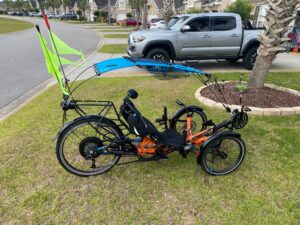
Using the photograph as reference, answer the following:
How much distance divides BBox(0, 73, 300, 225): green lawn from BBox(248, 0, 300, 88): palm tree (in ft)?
6.23

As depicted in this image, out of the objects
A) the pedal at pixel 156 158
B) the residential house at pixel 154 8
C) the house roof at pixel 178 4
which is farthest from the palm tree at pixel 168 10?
the residential house at pixel 154 8

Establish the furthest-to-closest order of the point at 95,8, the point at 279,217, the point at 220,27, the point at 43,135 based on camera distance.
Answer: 1. the point at 95,8
2. the point at 220,27
3. the point at 43,135
4. the point at 279,217

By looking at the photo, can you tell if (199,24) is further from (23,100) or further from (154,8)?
(154,8)

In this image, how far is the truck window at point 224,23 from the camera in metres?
9.19

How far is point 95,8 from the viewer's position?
7169cm

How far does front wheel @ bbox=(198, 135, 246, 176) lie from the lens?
334 cm

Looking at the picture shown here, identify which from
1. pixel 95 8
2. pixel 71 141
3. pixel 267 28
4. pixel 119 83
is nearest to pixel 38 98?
pixel 119 83

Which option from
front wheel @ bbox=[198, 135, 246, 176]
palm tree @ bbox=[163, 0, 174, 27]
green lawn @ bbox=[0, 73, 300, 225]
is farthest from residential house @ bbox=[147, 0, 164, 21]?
front wheel @ bbox=[198, 135, 246, 176]

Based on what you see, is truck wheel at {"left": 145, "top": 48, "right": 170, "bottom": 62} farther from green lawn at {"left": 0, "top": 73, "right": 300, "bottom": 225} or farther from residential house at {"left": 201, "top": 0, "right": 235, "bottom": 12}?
residential house at {"left": 201, "top": 0, "right": 235, "bottom": 12}

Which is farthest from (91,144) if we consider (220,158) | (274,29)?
(274,29)

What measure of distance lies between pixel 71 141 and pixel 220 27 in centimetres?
744

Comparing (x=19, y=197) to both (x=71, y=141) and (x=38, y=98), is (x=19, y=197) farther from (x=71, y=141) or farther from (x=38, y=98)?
(x=38, y=98)

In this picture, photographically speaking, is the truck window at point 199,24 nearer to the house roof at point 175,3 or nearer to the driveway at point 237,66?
the driveway at point 237,66

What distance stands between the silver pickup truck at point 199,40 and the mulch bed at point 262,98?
3.28 metres
